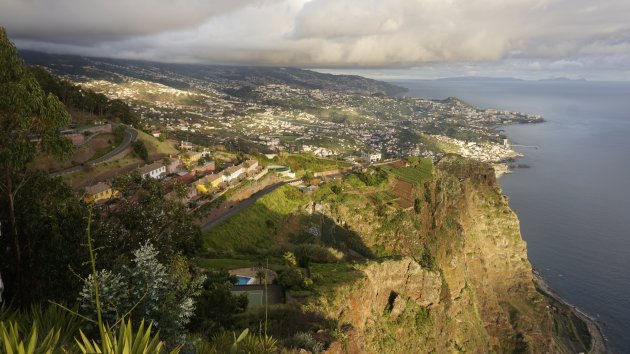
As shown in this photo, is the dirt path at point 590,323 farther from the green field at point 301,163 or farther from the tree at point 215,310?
the tree at point 215,310

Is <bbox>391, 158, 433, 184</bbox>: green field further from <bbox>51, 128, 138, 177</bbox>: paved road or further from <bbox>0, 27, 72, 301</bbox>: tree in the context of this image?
<bbox>0, 27, 72, 301</bbox>: tree

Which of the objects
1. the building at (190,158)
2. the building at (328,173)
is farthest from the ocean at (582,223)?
the building at (190,158)

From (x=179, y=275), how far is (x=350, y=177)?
31259mm

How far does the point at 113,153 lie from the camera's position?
35.4 meters

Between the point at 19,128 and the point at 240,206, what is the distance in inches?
862

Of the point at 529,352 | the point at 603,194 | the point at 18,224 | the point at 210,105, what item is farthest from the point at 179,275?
the point at 210,105

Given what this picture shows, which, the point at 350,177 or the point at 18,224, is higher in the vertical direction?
the point at 18,224

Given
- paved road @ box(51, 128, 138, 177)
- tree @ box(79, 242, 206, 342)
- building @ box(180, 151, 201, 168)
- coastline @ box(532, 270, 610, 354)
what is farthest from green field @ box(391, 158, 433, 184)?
tree @ box(79, 242, 206, 342)

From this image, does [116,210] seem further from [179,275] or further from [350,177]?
[350,177]

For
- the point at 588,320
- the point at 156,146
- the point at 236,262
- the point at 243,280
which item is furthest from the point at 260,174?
the point at 588,320

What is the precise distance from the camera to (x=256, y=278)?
18281mm

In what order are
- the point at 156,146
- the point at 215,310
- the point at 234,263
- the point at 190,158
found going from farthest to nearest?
the point at 156,146
the point at 190,158
the point at 234,263
the point at 215,310

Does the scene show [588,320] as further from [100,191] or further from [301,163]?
[100,191]

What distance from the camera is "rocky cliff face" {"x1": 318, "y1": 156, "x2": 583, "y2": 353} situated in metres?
20.9
